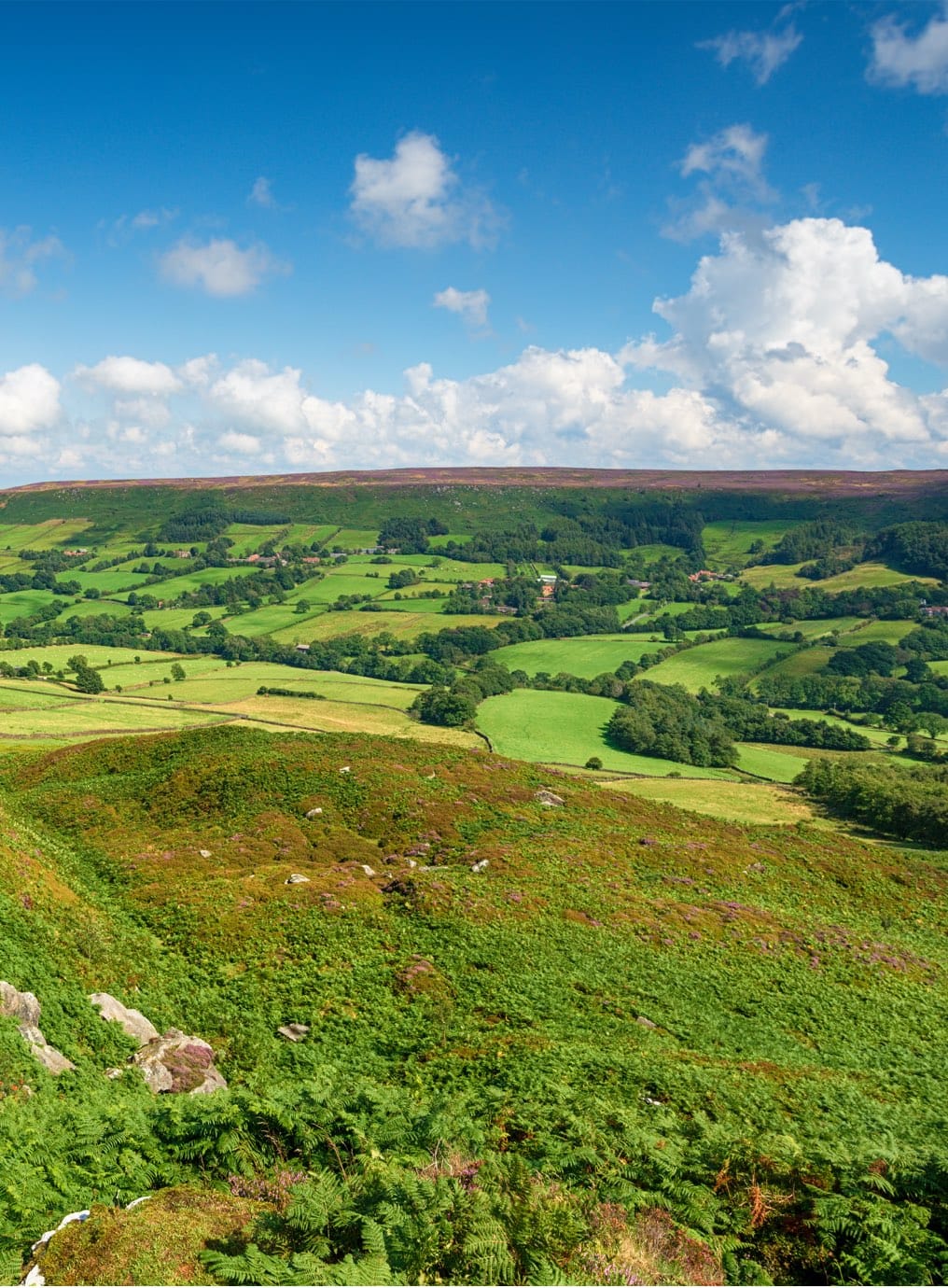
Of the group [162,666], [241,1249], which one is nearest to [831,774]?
[241,1249]

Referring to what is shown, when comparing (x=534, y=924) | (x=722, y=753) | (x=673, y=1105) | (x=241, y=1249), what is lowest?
(x=722, y=753)

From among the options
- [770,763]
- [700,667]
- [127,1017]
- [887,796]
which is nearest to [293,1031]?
[127,1017]

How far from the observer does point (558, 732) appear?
125m

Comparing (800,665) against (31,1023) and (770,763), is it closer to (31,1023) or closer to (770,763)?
(770,763)

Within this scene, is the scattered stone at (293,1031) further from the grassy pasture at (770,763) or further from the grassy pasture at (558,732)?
the grassy pasture at (770,763)

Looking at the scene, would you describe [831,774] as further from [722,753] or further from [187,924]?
[187,924]

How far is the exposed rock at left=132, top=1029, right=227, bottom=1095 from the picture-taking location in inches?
830

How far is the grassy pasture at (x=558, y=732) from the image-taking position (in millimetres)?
108812

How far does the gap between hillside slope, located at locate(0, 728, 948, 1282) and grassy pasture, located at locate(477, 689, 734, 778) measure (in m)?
49.3

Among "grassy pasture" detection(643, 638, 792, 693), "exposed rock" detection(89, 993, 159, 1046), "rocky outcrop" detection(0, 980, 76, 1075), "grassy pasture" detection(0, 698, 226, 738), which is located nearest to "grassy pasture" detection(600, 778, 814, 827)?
"exposed rock" detection(89, 993, 159, 1046)

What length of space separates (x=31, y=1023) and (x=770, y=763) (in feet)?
379

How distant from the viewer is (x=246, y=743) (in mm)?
67875

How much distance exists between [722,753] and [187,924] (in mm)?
98631

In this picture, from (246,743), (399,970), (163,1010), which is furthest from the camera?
(246,743)
